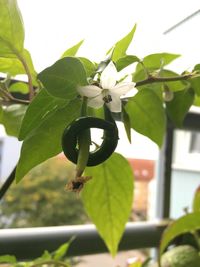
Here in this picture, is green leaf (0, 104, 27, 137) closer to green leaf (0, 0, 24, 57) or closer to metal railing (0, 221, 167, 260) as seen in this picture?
green leaf (0, 0, 24, 57)

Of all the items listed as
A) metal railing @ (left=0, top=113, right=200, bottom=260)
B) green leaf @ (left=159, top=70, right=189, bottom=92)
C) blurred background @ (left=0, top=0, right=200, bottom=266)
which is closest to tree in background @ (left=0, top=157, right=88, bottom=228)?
blurred background @ (left=0, top=0, right=200, bottom=266)

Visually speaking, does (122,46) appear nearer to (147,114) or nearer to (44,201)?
(147,114)

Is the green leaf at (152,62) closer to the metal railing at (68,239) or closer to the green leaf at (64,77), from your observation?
the green leaf at (64,77)

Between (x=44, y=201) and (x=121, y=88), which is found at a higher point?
(x=121, y=88)

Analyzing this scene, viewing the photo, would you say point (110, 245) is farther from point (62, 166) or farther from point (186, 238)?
point (62, 166)

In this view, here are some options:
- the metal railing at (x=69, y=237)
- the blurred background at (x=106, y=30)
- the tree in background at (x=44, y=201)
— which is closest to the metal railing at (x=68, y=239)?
the metal railing at (x=69, y=237)

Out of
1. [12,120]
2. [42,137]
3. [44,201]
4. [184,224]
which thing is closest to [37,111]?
[42,137]

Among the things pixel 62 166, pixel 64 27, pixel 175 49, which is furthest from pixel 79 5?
pixel 62 166
